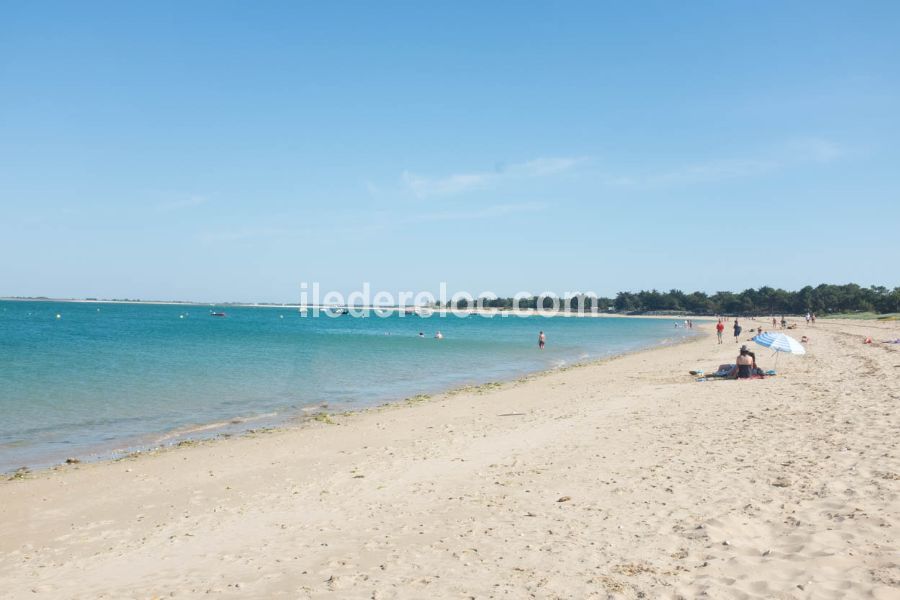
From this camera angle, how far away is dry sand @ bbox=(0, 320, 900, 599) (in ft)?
18.8

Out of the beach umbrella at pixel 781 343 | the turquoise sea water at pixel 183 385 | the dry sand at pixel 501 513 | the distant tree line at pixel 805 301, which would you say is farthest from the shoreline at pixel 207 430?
the distant tree line at pixel 805 301

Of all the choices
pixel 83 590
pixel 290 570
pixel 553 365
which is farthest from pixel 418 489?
pixel 553 365

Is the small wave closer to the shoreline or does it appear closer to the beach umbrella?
the shoreline

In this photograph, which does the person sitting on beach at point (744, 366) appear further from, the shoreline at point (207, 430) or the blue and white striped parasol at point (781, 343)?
the shoreline at point (207, 430)

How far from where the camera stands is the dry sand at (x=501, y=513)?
5.72 meters

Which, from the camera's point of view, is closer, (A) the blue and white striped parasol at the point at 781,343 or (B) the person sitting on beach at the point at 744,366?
(B) the person sitting on beach at the point at 744,366

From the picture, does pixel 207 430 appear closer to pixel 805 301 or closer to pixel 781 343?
pixel 781 343

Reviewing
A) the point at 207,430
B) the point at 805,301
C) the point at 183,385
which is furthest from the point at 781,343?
the point at 805,301

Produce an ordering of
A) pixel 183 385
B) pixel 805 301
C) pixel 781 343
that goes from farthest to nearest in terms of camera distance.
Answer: pixel 805 301 → pixel 183 385 → pixel 781 343

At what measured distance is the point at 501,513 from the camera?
25.4ft

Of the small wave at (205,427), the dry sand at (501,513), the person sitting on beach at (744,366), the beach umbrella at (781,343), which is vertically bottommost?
the small wave at (205,427)

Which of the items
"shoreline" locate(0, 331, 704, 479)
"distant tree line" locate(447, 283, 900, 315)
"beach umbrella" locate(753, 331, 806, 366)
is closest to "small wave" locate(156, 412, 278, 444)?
"shoreline" locate(0, 331, 704, 479)

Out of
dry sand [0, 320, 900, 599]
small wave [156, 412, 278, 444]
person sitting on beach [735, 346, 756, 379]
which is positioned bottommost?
small wave [156, 412, 278, 444]

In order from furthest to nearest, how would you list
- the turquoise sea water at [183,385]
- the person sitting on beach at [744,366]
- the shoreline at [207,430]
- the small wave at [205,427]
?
the person sitting on beach at [744,366] → the turquoise sea water at [183,385] → the small wave at [205,427] → the shoreline at [207,430]
